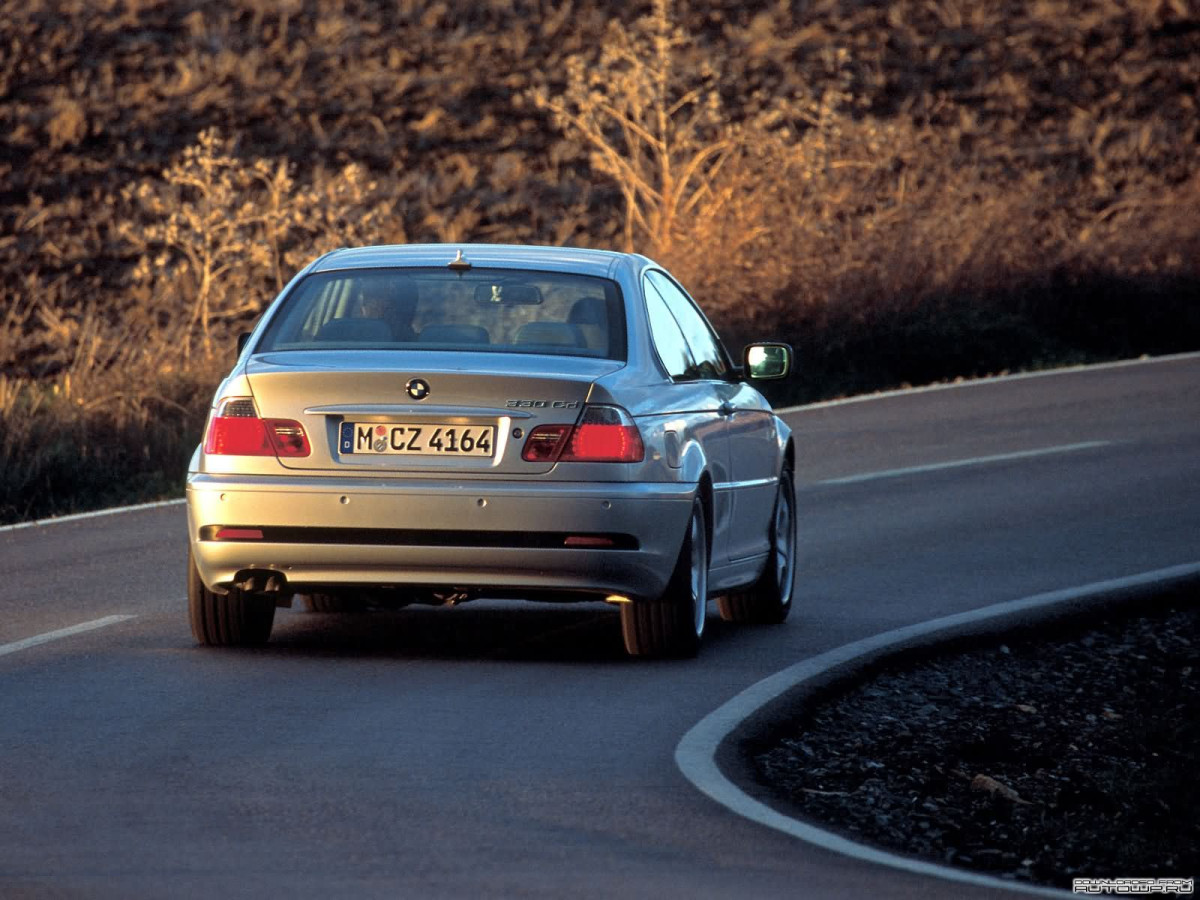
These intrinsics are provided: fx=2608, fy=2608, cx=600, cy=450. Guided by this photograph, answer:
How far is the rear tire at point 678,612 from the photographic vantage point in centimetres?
995

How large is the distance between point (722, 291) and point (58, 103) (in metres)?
23.1

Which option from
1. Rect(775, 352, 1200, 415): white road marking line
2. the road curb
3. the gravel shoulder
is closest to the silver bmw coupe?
the road curb

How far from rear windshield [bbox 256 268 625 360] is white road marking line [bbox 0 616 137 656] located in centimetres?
161

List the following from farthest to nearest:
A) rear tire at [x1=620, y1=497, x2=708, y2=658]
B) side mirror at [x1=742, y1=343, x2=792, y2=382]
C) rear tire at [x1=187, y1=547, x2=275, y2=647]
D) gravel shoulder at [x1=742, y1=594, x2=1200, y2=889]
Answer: side mirror at [x1=742, y1=343, x2=792, y2=382], rear tire at [x1=187, y1=547, x2=275, y2=647], rear tire at [x1=620, y1=497, x2=708, y2=658], gravel shoulder at [x1=742, y1=594, x2=1200, y2=889]

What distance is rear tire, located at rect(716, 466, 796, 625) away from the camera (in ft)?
37.9

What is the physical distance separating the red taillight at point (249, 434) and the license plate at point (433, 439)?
0.95ft

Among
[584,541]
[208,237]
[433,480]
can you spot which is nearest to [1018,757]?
[584,541]

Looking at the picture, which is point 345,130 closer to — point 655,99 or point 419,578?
point 655,99

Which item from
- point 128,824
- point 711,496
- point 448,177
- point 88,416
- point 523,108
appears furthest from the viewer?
point 523,108

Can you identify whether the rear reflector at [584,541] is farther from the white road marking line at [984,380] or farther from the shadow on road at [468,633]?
the white road marking line at [984,380]

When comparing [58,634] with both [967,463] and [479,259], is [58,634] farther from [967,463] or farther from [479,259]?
[967,463]

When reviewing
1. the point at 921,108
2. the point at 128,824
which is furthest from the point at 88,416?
the point at 921,108

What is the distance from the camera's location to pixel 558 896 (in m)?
6.05

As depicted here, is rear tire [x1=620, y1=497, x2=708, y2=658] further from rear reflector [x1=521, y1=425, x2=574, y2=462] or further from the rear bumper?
rear reflector [x1=521, y1=425, x2=574, y2=462]
